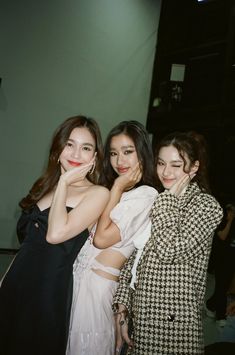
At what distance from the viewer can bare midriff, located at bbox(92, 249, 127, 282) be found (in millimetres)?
1565

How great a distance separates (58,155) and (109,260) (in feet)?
1.89

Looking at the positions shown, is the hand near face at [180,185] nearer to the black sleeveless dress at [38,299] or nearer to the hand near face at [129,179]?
the hand near face at [129,179]

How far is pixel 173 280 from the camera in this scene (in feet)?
4.71

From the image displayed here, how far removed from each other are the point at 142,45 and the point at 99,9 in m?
0.88

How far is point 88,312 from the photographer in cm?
148

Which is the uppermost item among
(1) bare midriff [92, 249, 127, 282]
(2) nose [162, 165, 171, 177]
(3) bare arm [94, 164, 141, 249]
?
(2) nose [162, 165, 171, 177]

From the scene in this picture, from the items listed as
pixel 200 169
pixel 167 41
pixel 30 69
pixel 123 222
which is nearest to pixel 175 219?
pixel 123 222

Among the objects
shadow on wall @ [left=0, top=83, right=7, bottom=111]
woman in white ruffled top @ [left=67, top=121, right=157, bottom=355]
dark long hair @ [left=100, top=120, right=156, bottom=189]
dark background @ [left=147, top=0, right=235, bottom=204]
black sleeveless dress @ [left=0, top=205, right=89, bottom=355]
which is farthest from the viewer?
shadow on wall @ [left=0, top=83, right=7, bottom=111]

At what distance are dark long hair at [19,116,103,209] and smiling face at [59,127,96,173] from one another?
2cm

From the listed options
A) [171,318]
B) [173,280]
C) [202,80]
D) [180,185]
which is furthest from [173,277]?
[202,80]

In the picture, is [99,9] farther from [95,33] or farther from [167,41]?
[167,41]

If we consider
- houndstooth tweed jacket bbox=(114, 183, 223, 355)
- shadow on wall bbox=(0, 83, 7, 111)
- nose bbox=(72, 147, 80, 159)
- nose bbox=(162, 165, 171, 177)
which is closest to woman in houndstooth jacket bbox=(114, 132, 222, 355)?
houndstooth tweed jacket bbox=(114, 183, 223, 355)

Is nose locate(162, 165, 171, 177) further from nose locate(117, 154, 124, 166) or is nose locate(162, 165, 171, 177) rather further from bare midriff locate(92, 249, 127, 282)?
bare midriff locate(92, 249, 127, 282)

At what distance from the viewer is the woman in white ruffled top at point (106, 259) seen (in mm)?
1469
